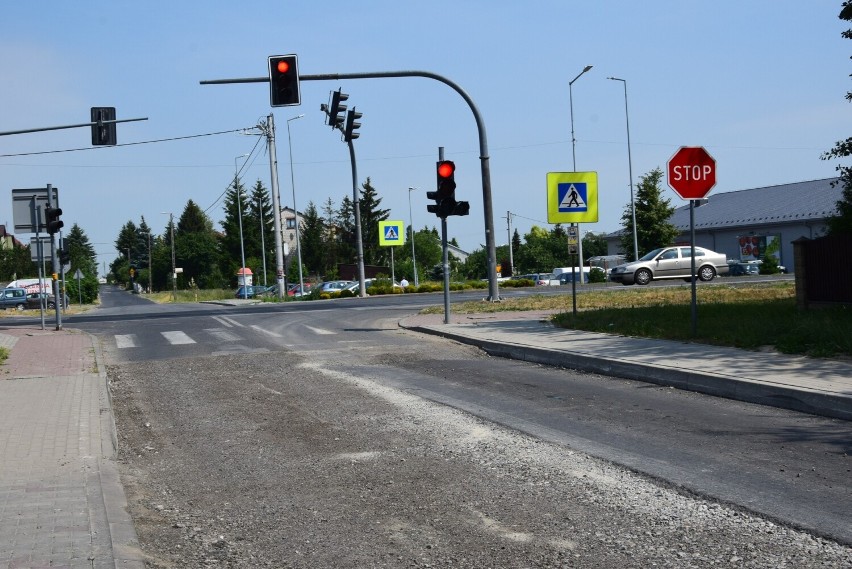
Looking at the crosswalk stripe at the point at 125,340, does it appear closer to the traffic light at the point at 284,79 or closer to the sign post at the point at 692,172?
the traffic light at the point at 284,79

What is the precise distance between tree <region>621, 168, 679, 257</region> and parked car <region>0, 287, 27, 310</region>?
126 feet

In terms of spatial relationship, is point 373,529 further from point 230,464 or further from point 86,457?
point 86,457

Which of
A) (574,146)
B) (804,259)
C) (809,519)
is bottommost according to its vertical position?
(809,519)

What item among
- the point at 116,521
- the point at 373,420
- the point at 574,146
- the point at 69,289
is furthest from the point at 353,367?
the point at 69,289

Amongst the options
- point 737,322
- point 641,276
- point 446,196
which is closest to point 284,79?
point 446,196

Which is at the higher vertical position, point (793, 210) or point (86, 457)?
point (793, 210)

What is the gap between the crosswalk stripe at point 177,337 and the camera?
19.0m

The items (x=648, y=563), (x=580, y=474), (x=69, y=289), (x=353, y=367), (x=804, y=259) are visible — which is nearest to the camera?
(x=648, y=563)

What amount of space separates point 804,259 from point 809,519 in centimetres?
1301

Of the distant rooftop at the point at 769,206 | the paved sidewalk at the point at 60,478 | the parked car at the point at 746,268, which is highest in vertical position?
the distant rooftop at the point at 769,206

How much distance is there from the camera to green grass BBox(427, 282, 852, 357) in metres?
12.3

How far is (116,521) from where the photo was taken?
5.46 m

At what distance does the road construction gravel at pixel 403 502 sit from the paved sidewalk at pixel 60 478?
21 centimetres

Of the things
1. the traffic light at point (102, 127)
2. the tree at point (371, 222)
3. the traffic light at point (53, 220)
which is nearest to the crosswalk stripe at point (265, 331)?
the traffic light at point (53, 220)
